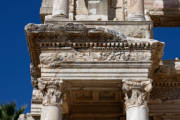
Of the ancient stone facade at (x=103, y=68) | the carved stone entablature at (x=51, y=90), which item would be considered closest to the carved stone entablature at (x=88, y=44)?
the ancient stone facade at (x=103, y=68)

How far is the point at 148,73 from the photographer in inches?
509

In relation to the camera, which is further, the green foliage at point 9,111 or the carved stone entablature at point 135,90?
the green foliage at point 9,111

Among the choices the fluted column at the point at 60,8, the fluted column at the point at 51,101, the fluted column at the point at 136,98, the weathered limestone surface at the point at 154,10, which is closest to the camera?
the fluted column at the point at 136,98

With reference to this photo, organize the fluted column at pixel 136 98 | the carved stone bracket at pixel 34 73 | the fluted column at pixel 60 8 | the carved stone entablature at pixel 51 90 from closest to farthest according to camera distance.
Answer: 1. the fluted column at pixel 136 98
2. the carved stone entablature at pixel 51 90
3. the carved stone bracket at pixel 34 73
4. the fluted column at pixel 60 8

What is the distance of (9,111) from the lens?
26.4 metres

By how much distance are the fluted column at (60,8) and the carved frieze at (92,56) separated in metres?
2.69

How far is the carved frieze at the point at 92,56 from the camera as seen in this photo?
13039 mm

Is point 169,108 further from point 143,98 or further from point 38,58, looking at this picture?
point 38,58

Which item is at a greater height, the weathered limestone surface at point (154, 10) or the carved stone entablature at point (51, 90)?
the weathered limestone surface at point (154, 10)

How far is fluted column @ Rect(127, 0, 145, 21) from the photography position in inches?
592

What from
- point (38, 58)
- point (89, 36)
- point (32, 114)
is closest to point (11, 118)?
point (32, 114)

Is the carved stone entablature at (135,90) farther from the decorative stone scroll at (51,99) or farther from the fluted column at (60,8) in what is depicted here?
the fluted column at (60,8)

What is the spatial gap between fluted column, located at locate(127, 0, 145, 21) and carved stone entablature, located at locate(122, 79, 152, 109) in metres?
3.19

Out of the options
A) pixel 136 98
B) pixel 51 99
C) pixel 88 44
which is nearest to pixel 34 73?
pixel 51 99
